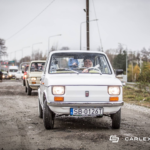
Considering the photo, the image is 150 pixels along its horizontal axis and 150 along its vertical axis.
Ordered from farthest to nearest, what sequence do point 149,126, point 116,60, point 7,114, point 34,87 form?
1. point 116,60
2. point 34,87
3. point 7,114
4. point 149,126

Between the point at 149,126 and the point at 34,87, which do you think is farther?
the point at 34,87

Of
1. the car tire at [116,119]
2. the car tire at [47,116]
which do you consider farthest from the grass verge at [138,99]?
the car tire at [47,116]

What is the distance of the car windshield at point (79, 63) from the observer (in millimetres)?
6820

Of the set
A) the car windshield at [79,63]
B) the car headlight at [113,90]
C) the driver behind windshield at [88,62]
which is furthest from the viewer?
the driver behind windshield at [88,62]

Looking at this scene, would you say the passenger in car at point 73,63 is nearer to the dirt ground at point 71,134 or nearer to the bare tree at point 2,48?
the dirt ground at point 71,134

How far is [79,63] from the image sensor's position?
7012mm

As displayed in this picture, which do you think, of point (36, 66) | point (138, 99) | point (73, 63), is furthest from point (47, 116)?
point (36, 66)

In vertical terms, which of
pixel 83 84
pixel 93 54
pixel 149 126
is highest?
pixel 93 54

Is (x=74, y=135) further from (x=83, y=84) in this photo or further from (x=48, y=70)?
(x=48, y=70)

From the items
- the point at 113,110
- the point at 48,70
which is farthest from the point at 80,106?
the point at 48,70

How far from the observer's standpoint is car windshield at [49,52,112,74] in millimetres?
6820

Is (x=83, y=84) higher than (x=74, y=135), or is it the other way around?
Answer: (x=83, y=84)

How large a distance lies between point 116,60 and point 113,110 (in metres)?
95.4

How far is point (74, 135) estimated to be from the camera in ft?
17.6
